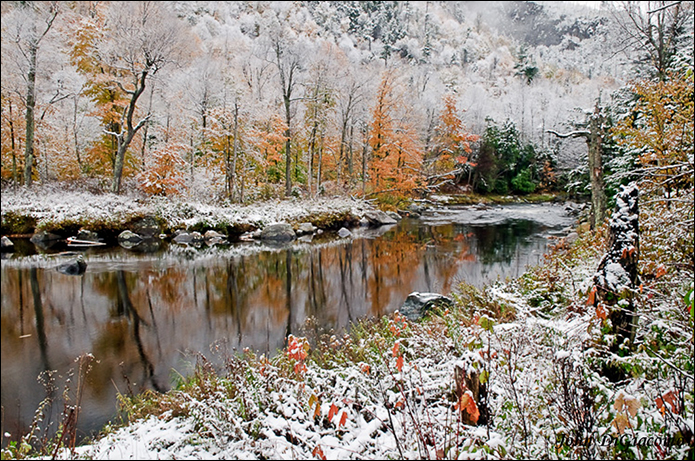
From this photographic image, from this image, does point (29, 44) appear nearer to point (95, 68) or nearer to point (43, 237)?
point (95, 68)

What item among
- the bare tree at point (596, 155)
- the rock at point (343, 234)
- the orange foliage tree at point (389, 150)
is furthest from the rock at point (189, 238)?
the bare tree at point (596, 155)

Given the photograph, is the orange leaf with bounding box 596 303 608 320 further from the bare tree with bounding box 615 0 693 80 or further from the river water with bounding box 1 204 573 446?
the bare tree with bounding box 615 0 693 80

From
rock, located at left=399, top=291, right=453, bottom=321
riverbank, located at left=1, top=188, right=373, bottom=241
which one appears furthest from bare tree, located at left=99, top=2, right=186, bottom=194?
rock, located at left=399, top=291, right=453, bottom=321

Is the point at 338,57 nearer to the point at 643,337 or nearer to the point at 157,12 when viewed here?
the point at 157,12

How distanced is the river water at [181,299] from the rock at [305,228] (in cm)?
198

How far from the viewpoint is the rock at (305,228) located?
17009 mm

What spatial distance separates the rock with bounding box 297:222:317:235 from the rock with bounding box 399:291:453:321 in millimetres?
10851

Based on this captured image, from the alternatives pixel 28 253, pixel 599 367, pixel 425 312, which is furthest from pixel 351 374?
pixel 28 253

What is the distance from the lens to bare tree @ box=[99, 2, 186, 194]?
15883 millimetres

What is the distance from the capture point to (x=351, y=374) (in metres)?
3.23

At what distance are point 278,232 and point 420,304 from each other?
34.0 feet

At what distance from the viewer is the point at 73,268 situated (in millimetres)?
9406

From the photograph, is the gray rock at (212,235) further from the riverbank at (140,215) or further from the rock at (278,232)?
the rock at (278,232)

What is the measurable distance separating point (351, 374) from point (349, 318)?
3.62 m
